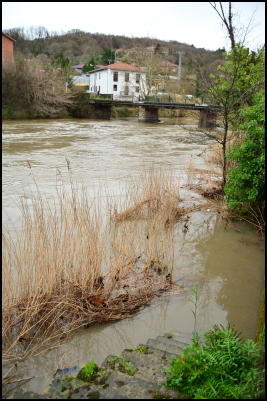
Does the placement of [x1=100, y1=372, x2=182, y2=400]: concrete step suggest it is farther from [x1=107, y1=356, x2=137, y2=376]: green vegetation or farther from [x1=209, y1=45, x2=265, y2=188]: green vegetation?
[x1=209, y1=45, x2=265, y2=188]: green vegetation

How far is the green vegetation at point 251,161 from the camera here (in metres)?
6.05

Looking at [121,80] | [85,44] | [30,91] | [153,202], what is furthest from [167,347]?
[85,44]

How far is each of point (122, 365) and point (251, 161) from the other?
453cm

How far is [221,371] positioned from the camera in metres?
2.55

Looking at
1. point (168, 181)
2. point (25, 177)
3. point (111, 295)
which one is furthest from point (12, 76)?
point (111, 295)

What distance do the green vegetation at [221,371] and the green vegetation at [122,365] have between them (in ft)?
1.15

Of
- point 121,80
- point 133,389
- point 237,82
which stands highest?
point 121,80

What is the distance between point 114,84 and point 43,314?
55.7m

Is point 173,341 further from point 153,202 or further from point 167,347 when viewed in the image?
point 153,202

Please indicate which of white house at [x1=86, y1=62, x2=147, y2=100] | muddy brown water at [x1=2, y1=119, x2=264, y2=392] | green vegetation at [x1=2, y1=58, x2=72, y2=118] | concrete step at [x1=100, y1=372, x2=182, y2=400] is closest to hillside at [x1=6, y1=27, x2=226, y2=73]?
white house at [x1=86, y1=62, x2=147, y2=100]

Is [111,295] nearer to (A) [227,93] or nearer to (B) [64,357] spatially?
(B) [64,357]

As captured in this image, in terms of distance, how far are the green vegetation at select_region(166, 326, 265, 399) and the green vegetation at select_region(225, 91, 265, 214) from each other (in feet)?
12.4

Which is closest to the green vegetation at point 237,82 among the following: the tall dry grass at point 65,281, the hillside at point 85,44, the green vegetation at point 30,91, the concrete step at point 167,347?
the tall dry grass at point 65,281

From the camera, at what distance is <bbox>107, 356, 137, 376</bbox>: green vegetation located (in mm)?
2871
